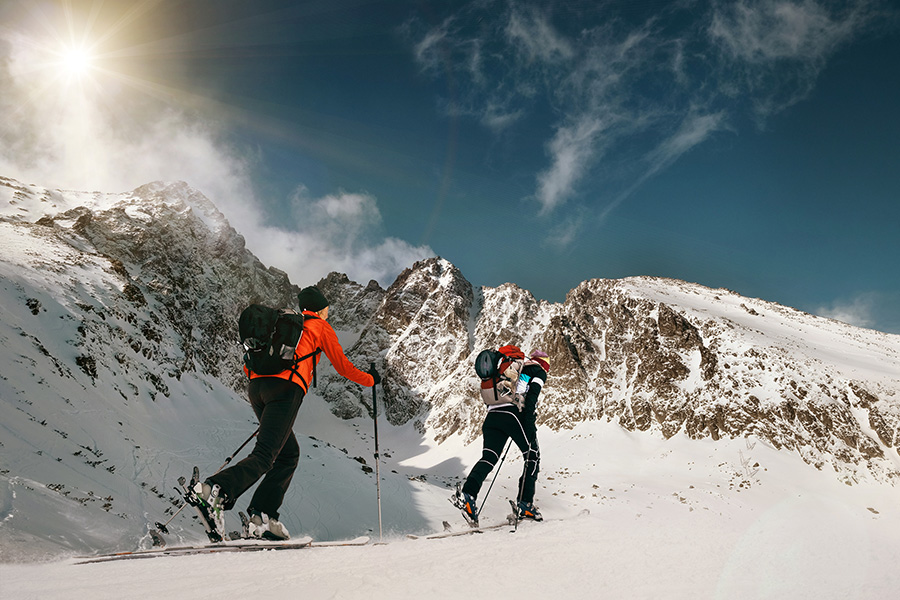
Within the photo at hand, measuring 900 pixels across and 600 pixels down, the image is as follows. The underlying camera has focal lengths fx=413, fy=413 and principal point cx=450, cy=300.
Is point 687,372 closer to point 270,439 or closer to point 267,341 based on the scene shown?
point 270,439

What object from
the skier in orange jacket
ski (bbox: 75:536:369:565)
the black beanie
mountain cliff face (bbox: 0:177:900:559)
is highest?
mountain cliff face (bbox: 0:177:900:559)

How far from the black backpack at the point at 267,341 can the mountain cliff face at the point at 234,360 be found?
2635 millimetres

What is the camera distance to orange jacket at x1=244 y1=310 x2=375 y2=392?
4750 mm

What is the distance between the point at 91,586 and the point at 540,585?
305cm

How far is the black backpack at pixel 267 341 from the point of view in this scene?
4570 millimetres

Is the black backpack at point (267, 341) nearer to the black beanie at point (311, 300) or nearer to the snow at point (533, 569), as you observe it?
the black beanie at point (311, 300)

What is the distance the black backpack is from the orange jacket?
0.31 ft

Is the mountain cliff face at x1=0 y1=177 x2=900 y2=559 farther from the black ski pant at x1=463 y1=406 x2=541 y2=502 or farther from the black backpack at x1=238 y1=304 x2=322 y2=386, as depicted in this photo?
the black ski pant at x1=463 y1=406 x2=541 y2=502

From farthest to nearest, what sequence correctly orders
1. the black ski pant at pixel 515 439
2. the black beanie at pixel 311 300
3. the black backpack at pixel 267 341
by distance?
the black ski pant at pixel 515 439
the black beanie at pixel 311 300
the black backpack at pixel 267 341

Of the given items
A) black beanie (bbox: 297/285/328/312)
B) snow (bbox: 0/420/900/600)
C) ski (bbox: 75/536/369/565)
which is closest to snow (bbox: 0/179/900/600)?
snow (bbox: 0/420/900/600)

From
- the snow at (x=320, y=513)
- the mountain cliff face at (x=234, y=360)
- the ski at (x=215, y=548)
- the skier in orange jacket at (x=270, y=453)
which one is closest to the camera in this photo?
the snow at (x=320, y=513)

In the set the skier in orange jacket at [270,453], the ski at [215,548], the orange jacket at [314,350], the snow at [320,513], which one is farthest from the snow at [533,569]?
the orange jacket at [314,350]

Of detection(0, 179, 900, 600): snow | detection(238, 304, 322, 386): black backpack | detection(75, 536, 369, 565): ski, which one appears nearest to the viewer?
detection(0, 179, 900, 600): snow

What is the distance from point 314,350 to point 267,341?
0.58 meters
